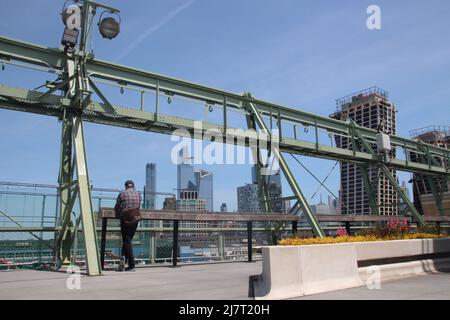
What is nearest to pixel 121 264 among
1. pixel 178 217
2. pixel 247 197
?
pixel 178 217

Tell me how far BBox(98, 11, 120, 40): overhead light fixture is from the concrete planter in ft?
24.7

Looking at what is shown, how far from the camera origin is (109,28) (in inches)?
427

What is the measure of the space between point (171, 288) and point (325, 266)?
8.66 feet

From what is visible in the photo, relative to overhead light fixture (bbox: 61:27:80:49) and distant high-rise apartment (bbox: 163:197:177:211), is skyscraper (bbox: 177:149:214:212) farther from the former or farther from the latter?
overhead light fixture (bbox: 61:27:80:49)

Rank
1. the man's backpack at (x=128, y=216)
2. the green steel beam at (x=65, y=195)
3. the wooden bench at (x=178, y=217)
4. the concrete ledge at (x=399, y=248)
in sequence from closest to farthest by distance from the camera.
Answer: the concrete ledge at (x=399, y=248) < the man's backpack at (x=128, y=216) < the wooden bench at (x=178, y=217) < the green steel beam at (x=65, y=195)

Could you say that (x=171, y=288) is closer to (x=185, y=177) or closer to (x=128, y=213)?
(x=128, y=213)

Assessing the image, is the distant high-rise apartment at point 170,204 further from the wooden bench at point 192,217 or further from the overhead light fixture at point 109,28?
the overhead light fixture at point 109,28

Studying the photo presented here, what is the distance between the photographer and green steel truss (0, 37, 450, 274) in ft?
32.7

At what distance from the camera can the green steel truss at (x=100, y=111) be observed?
393 inches

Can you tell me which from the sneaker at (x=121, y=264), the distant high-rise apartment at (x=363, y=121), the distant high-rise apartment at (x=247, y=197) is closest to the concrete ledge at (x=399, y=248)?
the sneaker at (x=121, y=264)

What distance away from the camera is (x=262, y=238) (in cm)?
1556

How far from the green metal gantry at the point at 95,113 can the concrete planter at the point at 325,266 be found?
410cm

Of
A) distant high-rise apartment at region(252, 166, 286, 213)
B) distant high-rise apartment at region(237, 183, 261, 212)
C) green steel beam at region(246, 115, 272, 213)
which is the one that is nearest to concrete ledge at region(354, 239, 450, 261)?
distant high-rise apartment at region(252, 166, 286, 213)
